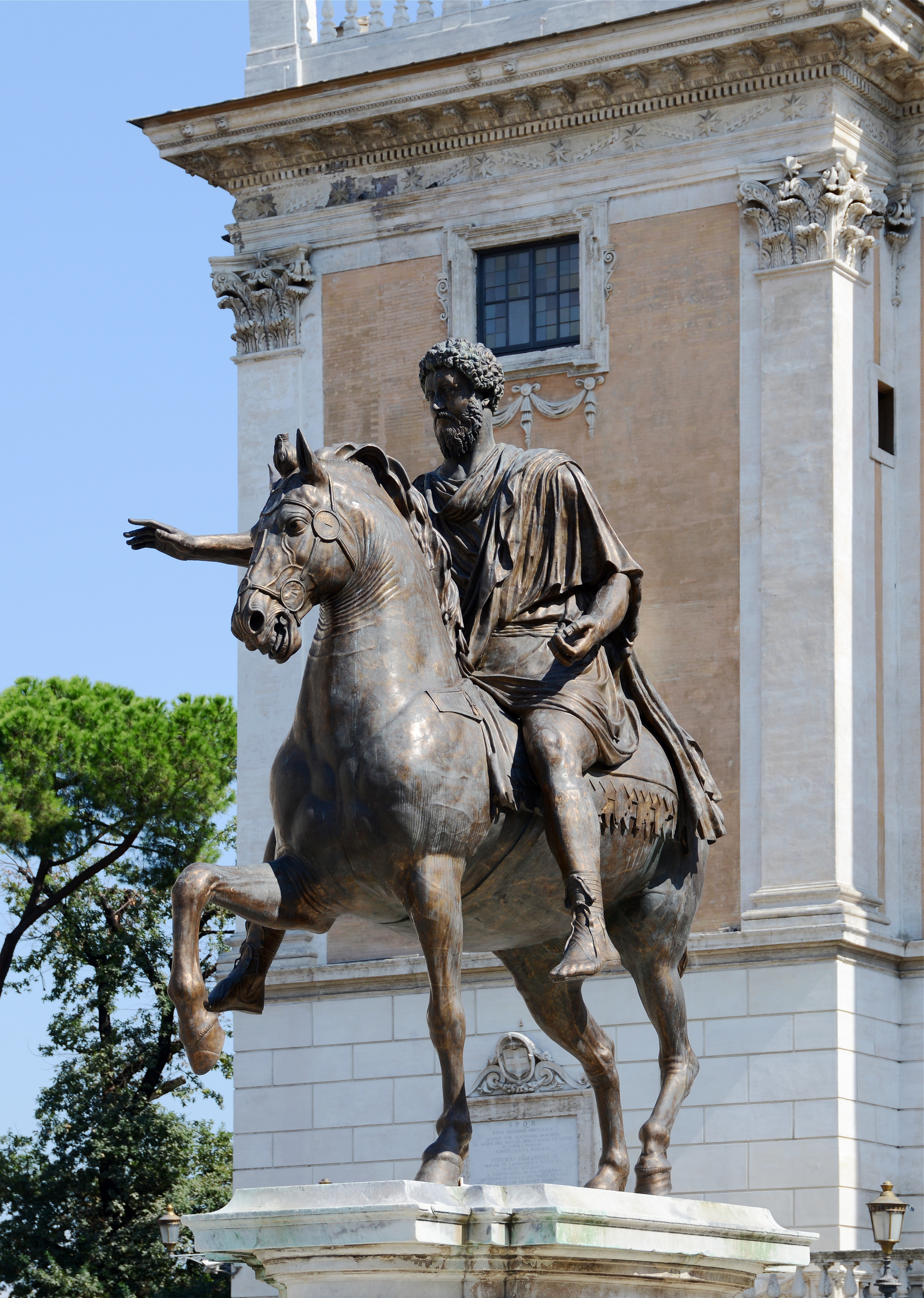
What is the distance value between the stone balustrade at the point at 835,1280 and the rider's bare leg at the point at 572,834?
11.4m

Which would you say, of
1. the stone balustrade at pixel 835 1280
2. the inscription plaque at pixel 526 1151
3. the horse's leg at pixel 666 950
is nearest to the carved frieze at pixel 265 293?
the inscription plaque at pixel 526 1151

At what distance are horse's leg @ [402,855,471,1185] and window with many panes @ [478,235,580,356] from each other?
17370 mm

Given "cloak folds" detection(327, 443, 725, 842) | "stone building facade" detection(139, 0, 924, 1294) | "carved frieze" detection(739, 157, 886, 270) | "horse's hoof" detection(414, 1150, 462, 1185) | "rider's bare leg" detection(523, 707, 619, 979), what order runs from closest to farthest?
"horse's hoof" detection(414, 1150, 462, 1185) → "rider's bare leg" detection(523, 707, 619, 979) → "cloak folds" detection(327, 443, 725, 842) → "stone building facade" detection(139, 0, 924, 1294) → "carved frieze" detection(739, 157, 886, 270)

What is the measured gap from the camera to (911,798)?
A: 2477cm

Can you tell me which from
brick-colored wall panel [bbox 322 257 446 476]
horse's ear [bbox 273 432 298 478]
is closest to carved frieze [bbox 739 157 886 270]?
brick-colored wall panel [bbox 322 257 446 476]

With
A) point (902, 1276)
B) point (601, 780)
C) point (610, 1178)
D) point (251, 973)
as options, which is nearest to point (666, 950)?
point (601, 780)

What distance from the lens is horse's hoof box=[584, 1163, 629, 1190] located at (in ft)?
31.2

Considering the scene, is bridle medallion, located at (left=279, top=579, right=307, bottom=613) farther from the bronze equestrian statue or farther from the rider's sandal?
the rider's sandal

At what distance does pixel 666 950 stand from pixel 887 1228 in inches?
425

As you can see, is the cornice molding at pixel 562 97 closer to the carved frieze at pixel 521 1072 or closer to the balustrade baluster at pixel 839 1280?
the carved frieze at pixel 521 1072

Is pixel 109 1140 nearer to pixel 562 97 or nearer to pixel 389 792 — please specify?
pixel 562 97

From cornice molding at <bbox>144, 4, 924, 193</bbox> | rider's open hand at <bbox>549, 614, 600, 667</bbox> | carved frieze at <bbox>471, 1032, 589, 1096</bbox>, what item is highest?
cornice molding at <bbox>144, 4, 924, 193</bbox>

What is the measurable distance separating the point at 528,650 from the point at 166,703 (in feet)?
85.1

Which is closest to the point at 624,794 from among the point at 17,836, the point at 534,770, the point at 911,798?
the point at 534,770
